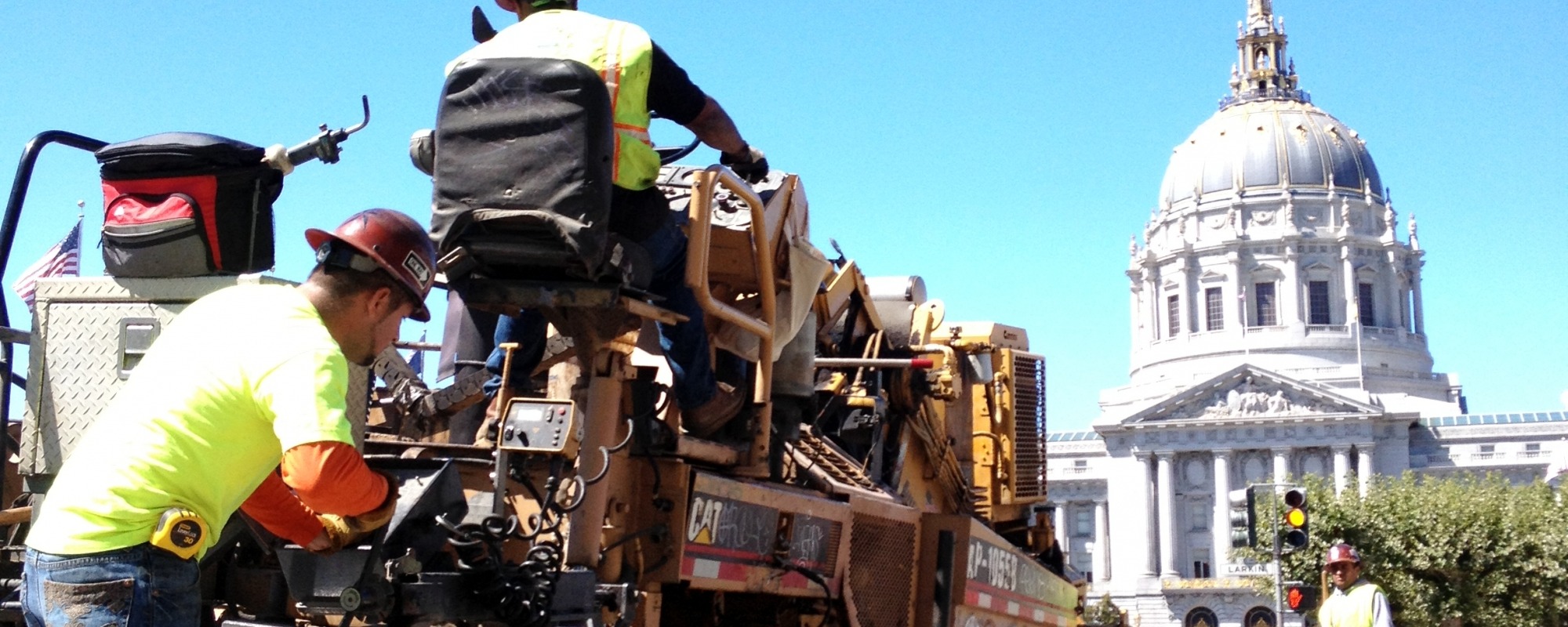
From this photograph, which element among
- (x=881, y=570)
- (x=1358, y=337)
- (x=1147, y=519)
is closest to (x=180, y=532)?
(x=881, y=570)

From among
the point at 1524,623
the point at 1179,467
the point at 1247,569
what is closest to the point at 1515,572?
Answer: the point at 1524,623

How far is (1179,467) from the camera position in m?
101

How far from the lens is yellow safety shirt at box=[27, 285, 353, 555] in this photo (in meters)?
3.32

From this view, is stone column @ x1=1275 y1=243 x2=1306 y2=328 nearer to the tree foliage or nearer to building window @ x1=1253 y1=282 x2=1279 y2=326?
building window @ x1=1253 y1=282 x2=1279 y2=326

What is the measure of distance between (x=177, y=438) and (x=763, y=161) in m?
2.78

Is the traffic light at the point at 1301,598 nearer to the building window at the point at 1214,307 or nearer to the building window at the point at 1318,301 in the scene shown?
the building window at the point at 1318,301

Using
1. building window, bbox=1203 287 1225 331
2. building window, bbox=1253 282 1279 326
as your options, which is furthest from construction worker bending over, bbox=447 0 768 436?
building window, bbox=1203 287 1225 331

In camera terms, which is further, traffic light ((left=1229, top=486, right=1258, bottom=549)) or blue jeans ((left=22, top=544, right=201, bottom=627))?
traffic light ((left=1229, top=486, right=1258, bottom=549))

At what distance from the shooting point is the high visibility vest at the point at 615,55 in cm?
494

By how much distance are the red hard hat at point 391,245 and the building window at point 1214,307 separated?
110 metres

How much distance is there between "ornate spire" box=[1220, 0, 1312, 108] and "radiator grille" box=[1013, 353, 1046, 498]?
385ft

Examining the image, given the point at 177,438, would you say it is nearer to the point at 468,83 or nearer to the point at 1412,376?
the point at 468,83

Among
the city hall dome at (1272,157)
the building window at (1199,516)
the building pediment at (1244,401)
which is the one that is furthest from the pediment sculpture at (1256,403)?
the city hall dome at (1272,157)

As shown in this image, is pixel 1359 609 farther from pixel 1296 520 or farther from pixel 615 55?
pixel 1296 520
